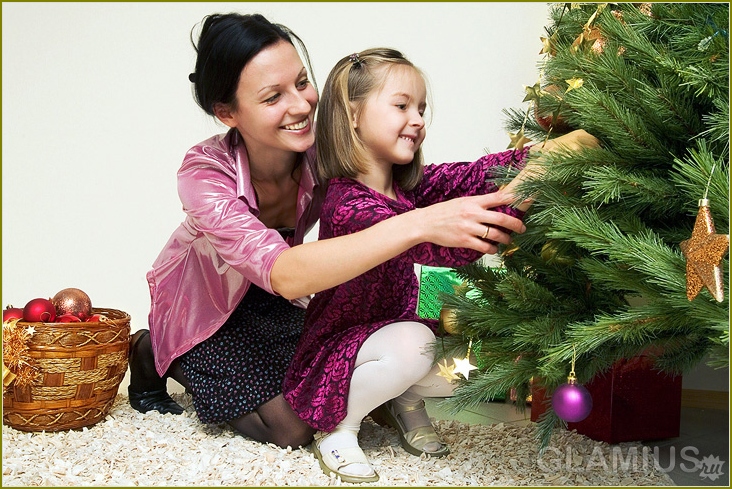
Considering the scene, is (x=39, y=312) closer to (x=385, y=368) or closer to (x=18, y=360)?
(x=18, y=360)

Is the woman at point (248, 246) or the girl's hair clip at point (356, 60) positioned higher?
the girl's hair clip at point (356, 60)

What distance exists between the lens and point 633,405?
171 centimetres

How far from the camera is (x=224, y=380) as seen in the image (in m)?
1.79

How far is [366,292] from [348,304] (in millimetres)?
45

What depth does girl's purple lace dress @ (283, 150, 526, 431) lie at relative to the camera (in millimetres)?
1509

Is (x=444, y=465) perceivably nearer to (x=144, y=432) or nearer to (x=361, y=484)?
(x=361, y=484)

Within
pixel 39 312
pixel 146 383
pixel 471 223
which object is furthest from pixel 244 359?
pixel 471 223

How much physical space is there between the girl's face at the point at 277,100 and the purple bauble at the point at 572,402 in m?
0.79

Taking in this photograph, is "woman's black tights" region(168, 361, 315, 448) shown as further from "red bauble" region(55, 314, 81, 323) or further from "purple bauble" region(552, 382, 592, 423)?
"purple bauble" region(552, 382, 592, 423)

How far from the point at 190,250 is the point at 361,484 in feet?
2.56

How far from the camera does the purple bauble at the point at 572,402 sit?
1.16 metres

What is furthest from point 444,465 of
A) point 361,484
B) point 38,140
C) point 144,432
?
point 38,140

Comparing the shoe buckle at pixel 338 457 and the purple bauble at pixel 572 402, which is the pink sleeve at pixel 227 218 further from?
the purple bauble at pixel 572 402

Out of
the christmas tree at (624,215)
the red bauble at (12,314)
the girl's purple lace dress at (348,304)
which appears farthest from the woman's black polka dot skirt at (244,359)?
the christmas tree at (624,215)
